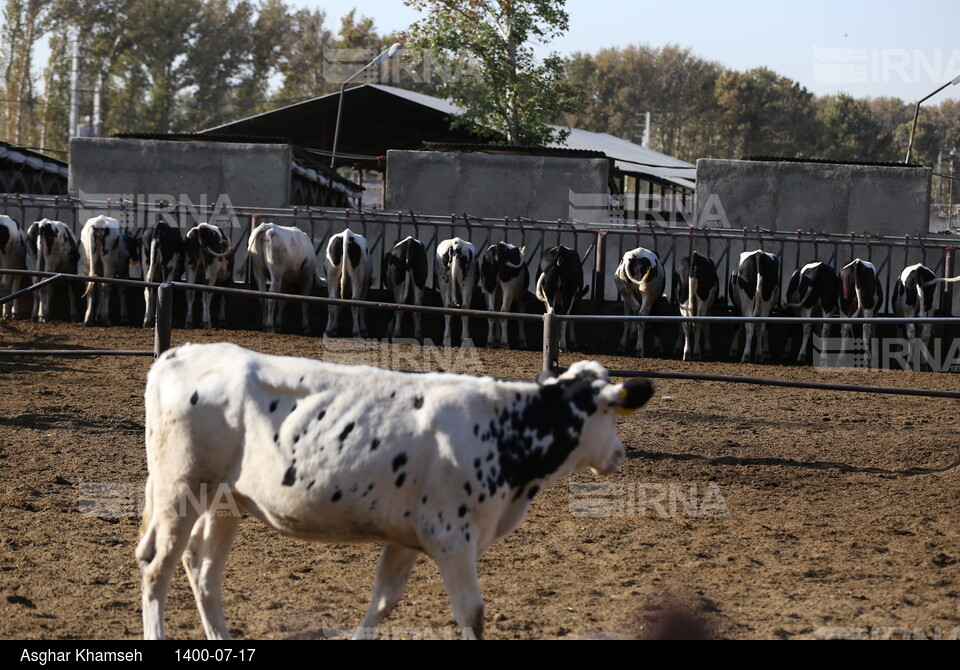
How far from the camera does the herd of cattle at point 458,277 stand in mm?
14938

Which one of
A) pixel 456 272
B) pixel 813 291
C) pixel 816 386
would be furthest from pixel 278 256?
pixel 816 386

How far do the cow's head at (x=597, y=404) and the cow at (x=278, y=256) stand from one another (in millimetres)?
11434

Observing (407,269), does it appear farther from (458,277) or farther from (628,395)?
(628,395)

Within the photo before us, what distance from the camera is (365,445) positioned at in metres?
3.78

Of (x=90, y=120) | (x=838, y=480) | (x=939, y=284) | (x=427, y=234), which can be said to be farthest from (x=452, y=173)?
(x=90, y=120)

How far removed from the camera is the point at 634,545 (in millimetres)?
5887

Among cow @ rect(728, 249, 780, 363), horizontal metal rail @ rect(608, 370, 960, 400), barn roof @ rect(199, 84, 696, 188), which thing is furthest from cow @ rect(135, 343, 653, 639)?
barn roof @ rect(199, 84, 696, 188)

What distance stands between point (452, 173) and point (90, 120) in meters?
40.6

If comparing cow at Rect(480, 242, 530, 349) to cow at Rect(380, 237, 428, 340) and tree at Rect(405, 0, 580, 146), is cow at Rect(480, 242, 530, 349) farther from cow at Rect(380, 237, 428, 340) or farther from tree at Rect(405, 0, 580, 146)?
tree at Rect(405, 0, 580, 146)

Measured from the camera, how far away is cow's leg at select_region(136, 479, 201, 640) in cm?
395

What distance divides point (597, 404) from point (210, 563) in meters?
1.58

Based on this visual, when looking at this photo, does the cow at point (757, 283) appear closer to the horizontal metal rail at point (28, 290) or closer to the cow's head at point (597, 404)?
the horizontal metal rail at point (28, 290)

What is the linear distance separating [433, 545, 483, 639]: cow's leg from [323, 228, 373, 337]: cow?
11552 mm
